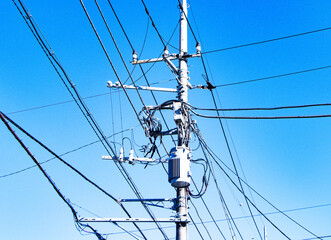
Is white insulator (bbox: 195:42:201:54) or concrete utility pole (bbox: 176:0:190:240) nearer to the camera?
concrete utility pole (bbox: 176:0:190:240)

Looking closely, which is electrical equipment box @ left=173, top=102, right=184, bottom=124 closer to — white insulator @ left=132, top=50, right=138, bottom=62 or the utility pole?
the utility pole

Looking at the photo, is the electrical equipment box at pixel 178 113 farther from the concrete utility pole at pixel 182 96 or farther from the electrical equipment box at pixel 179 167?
the electrical equipment box at pixel 179 167

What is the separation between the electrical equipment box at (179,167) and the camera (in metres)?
Answer: 8.82

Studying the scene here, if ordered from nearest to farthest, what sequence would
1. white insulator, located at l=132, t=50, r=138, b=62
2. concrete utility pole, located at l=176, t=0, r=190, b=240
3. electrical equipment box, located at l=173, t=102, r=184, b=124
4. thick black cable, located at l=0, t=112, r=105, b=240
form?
thick black cable, located at l=0, t=112, r=105, b=240
concrete utility pole, located at l=176, t=0, r=190, b=240
electrical equipment box, located at l=173, t=102, r=184, b=124
white insulator, located at l=132, t=50, r=138, b=62

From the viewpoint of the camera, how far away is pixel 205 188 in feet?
32.5

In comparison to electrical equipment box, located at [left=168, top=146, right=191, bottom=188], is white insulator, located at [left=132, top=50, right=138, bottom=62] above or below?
above

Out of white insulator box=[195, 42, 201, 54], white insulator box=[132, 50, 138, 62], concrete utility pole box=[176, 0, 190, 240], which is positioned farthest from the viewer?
white insulator box=[132, 50, 138, 62]

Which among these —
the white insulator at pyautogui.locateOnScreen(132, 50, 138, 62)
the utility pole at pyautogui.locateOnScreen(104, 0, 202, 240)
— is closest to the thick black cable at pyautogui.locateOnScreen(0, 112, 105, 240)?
the utility pole at pyautogui.locateOnScreen(104, 0, 202, 240)

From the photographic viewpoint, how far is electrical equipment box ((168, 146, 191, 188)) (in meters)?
8.82

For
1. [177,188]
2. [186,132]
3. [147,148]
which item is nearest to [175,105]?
[186,132]

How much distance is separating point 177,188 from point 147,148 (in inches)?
67.7

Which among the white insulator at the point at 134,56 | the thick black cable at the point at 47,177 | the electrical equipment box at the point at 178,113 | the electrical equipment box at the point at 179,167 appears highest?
the white insulator at the point at 134,56

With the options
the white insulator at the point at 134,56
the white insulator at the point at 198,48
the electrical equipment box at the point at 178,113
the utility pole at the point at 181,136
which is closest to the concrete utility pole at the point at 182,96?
the utility pole at the point at 181,136

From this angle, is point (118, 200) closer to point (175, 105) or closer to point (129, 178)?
point (129, 178)
